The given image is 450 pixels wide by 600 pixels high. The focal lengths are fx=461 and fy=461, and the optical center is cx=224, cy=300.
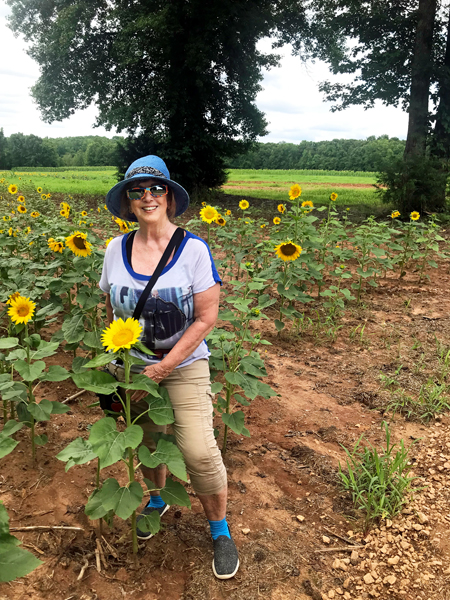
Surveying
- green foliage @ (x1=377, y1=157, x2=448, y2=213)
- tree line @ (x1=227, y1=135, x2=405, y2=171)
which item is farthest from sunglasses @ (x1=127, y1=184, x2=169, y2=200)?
tree line @ (x1=227, y1=135, x2=405, y2=171)

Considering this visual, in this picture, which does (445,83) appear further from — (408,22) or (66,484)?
(66,484)

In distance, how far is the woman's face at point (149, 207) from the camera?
6.79 ft

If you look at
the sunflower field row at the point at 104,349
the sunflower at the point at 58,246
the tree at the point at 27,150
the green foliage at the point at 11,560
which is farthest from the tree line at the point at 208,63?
the tree at the point at 27,150

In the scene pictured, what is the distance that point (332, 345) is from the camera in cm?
454

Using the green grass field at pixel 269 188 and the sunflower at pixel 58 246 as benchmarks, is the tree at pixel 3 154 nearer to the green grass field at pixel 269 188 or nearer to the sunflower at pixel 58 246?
the green grass field at pixel 269 188

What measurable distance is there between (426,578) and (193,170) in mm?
14220

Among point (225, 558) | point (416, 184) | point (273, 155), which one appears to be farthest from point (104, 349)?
point (273, 155)

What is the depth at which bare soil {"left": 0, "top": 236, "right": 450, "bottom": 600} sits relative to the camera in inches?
77.2

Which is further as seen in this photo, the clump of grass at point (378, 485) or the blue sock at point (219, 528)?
the clump of grass at point (378, 485)

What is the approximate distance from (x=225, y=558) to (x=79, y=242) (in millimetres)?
2146

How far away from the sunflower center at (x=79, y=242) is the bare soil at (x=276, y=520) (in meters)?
1.12

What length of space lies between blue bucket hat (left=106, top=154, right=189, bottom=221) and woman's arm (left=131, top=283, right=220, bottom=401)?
20.0 inches

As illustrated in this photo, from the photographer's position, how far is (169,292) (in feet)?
6.42

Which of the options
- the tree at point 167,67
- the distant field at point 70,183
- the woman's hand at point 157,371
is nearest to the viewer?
the woman's hand at point 157,371
